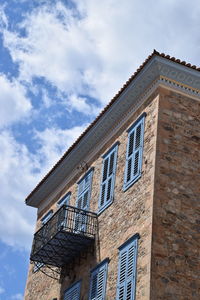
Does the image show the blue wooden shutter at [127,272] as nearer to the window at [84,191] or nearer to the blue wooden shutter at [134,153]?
the blue wooden shutter at [134,153]

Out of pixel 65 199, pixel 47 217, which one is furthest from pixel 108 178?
pixel 47 217

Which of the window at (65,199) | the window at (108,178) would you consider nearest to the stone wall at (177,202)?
the window at (108,178)

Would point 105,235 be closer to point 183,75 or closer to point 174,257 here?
point 174,257

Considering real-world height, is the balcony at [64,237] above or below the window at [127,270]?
above

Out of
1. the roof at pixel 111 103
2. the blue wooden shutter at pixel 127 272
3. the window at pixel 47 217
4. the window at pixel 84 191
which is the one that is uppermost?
the roof at pixel 111 103

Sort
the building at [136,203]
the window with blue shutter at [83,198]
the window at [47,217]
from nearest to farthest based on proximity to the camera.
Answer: the building at [136,203]
the window with blue shutter at [83,198]
the window at [47,217]

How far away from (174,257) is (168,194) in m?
1.77

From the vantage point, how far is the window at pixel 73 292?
1911 cm

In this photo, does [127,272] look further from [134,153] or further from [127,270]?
[134,153]

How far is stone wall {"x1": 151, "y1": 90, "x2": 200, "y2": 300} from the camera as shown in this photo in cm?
1538

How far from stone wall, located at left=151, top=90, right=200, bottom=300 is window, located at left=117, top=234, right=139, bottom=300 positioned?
862mm

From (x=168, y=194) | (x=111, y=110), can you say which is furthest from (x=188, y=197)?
(x=111, y=110)

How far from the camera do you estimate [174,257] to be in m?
15.7

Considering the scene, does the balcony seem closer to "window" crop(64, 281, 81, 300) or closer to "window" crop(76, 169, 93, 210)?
"window" crop(76, 169, 93, 210)
